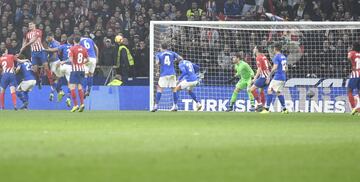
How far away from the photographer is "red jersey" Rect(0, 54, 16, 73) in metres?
26.6

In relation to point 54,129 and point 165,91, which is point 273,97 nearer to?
point 165,91

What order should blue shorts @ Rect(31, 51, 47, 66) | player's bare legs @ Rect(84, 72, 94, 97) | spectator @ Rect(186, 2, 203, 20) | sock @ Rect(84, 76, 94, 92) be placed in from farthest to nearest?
1. spectator @ Rect(186, 2, 203, 20)
2. blue shorts @ Rect(31, 51, 47, 66)
3. sock @ Rect(84, 76, 94, 92)
4. player's bare legs @ Rect(84, 72, 94, 97)

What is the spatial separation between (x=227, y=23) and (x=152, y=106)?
3340 millimetres

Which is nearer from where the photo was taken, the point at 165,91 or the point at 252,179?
the point at 252,179

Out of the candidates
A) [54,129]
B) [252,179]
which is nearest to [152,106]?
[54,129]

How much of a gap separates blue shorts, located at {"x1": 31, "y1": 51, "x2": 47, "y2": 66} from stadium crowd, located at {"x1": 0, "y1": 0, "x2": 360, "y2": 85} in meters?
2.05

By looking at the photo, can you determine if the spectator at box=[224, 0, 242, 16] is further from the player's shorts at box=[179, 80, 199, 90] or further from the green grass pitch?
the green grass pitch

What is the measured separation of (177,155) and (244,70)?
16.9 meters

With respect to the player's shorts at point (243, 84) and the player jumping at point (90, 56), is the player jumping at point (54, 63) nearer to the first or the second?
the player jumping at point (90, 56)

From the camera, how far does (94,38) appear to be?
2991 centimetres

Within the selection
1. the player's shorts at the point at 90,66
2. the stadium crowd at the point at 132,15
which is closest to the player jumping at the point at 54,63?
the player's shorts at the point at 90,66

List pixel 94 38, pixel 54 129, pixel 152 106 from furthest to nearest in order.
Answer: pixel 94 38 < pixel 152 106 < pixel 54 129

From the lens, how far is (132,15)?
31.3 m

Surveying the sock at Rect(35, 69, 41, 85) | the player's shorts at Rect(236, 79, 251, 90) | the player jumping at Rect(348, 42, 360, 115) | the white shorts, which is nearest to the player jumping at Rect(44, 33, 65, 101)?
the white shorts
